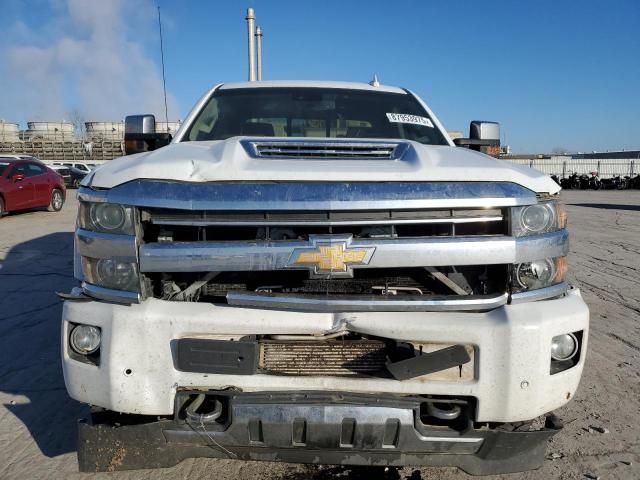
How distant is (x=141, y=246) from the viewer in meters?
2.15

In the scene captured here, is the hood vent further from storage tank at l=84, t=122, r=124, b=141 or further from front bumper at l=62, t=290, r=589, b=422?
storage tank at l=84, t=122, r=124, b=141

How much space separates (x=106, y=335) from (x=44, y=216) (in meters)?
13.8

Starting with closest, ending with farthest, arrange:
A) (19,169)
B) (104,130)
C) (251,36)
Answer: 1. (251,36)
2. (19,169)
3. (104,130)

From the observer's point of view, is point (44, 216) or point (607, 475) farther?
point (44, 216)

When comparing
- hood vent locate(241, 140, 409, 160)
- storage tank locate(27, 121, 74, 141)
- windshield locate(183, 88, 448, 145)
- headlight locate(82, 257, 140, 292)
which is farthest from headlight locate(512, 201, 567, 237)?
storage tank locate(27, 121, 74, 141)

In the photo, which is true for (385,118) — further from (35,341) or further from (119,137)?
(119,137)

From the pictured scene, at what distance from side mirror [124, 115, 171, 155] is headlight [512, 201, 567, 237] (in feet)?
7.63

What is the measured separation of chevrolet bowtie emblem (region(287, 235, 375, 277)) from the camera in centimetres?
208

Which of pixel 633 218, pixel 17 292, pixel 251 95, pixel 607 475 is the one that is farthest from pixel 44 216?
pixel 633 218

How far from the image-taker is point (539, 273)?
226cm

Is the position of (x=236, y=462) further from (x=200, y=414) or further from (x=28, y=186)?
(x=28, y=186)

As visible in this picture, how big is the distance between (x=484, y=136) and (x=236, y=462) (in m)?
2.70

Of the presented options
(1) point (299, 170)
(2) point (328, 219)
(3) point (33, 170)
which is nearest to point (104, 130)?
(3) point (33, 170)

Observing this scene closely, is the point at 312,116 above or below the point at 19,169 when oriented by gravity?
above
